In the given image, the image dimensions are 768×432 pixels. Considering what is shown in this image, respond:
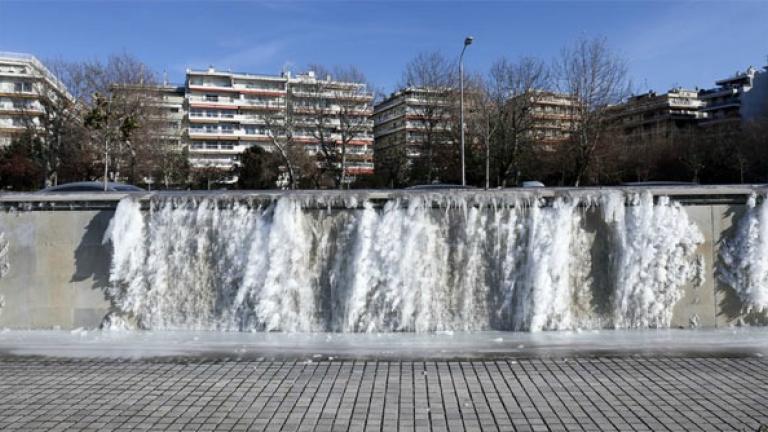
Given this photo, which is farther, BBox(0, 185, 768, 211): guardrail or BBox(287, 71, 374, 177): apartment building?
BBox(287, 71, 374, 177): apartment building

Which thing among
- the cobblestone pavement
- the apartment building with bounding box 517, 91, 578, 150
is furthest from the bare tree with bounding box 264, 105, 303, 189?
the cobblestone pavement

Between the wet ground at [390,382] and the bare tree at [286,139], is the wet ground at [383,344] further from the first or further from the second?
the bare tree at [286,139]

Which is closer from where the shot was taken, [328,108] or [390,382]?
[390,382]

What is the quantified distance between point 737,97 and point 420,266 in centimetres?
10157

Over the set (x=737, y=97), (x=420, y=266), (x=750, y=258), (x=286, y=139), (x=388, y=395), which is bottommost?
(x=388, y=395)

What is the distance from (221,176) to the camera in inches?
2237

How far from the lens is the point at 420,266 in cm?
889

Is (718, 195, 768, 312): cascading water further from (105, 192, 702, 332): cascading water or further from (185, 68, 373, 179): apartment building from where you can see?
(185, 68, 373, 179): apartment building

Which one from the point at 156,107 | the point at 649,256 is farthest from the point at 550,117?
the point at 649,256

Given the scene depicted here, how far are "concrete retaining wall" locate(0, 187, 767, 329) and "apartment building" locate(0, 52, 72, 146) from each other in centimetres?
3843

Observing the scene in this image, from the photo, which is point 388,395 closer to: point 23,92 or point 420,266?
point 420,266

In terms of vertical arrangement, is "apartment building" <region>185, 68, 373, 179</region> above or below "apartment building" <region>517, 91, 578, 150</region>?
above

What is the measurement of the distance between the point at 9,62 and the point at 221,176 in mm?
35762

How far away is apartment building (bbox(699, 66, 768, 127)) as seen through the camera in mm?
82275
